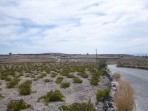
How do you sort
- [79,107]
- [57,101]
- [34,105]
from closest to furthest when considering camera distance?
[79,107]
[34,105]
[57,101]

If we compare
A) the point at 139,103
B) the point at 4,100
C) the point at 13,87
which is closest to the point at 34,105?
the point at 4,100

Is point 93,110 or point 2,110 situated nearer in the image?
point 93,110

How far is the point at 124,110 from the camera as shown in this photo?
35.6 feet

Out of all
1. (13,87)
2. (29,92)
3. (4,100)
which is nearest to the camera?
(4,100)

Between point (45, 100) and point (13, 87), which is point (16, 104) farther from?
point (13, 87)

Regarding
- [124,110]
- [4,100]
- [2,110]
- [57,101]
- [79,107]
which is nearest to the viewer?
[124,110]

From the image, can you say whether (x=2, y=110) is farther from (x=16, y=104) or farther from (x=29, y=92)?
(x=29, y=92)

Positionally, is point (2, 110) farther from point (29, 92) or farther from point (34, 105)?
point (29, 92)

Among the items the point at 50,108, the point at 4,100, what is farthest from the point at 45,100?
the point at 4,100

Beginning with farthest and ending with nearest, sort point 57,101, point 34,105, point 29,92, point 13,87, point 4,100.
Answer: point 13,87 → point 29,92 → point 4,100 → point 57,101 → point 34,105

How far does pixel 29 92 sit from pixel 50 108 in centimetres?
588

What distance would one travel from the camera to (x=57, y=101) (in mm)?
15844

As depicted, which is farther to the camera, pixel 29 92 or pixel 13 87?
pixel 13 87

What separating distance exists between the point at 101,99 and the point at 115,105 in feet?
12.3
